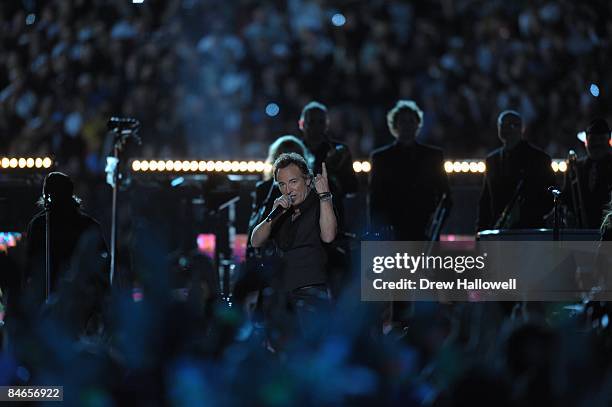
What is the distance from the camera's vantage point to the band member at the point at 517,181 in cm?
809

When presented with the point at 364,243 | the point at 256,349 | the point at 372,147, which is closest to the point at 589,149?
the point at 364,243

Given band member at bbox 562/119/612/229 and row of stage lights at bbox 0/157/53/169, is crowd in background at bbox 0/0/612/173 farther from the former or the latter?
band member at bbox 562/119/612/229

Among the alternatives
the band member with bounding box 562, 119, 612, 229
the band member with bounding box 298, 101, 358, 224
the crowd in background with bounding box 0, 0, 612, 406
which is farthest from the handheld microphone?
the crowd in background with bounding box 0, 0, 612, 406

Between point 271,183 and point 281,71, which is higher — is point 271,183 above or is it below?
below

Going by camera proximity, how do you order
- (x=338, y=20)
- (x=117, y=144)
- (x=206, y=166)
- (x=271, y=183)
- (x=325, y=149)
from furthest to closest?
(x=338, y=20) → (x=206, y=166) → (x=117, y=144) → (x=325, y=149) → (x=271, y=183)

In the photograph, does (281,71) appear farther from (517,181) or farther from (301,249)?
(301,249)

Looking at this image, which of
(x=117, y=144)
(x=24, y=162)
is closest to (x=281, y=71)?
(x=24, y=162)

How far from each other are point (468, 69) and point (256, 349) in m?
12.3

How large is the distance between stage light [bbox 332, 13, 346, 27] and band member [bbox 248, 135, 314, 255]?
7.62 meters

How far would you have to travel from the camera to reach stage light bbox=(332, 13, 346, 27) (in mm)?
14969

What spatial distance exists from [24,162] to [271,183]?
394 centimetres

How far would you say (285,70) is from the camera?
1464 centimetres

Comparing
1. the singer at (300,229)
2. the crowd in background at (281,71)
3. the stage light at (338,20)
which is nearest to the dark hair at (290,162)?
the singer at (300,229)

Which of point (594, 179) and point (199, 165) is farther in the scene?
point (199, 165)
